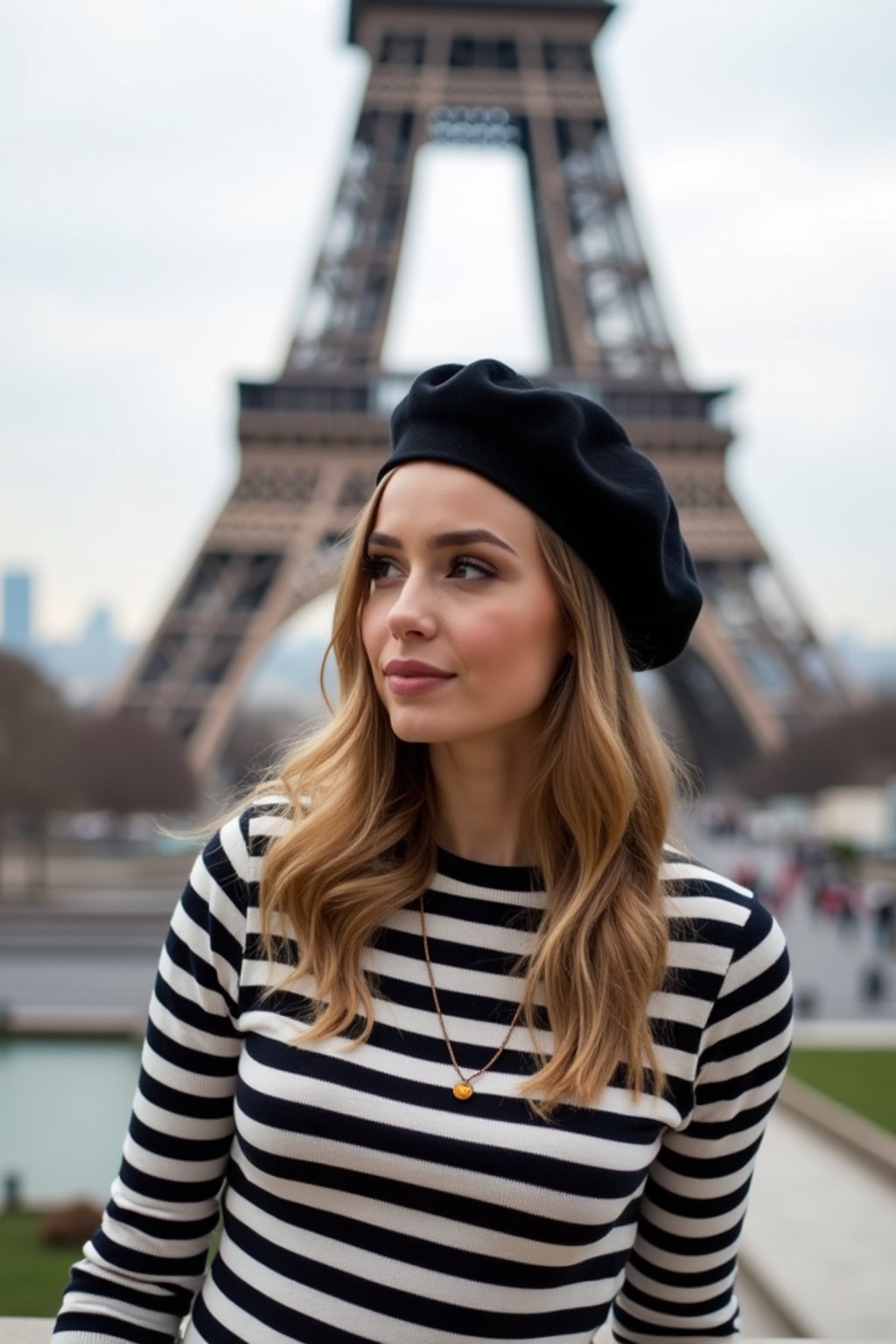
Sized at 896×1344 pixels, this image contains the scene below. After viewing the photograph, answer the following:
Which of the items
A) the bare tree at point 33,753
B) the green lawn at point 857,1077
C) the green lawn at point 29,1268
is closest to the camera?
the green lawn at point 29,1268

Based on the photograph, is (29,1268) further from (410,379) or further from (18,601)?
(18,601)

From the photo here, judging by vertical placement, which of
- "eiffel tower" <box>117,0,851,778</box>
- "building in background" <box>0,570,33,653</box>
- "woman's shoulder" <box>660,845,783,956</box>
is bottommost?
"woman's shoulder" <box>660,845,783,956</box>

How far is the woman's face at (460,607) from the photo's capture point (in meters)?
1.67

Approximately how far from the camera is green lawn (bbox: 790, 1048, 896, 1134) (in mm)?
9320

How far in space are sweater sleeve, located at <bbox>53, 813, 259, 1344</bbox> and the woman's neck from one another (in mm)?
291

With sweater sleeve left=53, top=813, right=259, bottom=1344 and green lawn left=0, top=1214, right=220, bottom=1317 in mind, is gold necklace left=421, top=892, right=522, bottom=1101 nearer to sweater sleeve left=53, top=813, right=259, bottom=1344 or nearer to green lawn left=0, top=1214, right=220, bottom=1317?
sweater sleeve left=53, top=813, right=259, bottom=1344

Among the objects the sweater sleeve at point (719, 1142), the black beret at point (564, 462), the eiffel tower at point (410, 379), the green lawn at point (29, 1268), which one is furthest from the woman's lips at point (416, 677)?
the eiffel tower at point (410, 379)

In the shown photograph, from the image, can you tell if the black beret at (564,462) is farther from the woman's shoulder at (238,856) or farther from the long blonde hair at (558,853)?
the woman's shoulder at (238,856)

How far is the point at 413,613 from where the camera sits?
1650mm

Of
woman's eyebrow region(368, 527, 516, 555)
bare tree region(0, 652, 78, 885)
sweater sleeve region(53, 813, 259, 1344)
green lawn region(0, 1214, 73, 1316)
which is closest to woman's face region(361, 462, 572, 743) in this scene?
woman's eyebrow region(368, 527, 516, 555)

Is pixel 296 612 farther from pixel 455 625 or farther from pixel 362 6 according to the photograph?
pixel 455 625

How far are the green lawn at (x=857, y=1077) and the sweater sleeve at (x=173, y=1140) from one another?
7963mm

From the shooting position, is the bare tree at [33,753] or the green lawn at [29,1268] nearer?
the green lawn at [29,1268]

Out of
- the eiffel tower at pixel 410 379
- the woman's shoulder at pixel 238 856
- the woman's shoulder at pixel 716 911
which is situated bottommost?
the woman's shoulder at pixel 716 911
